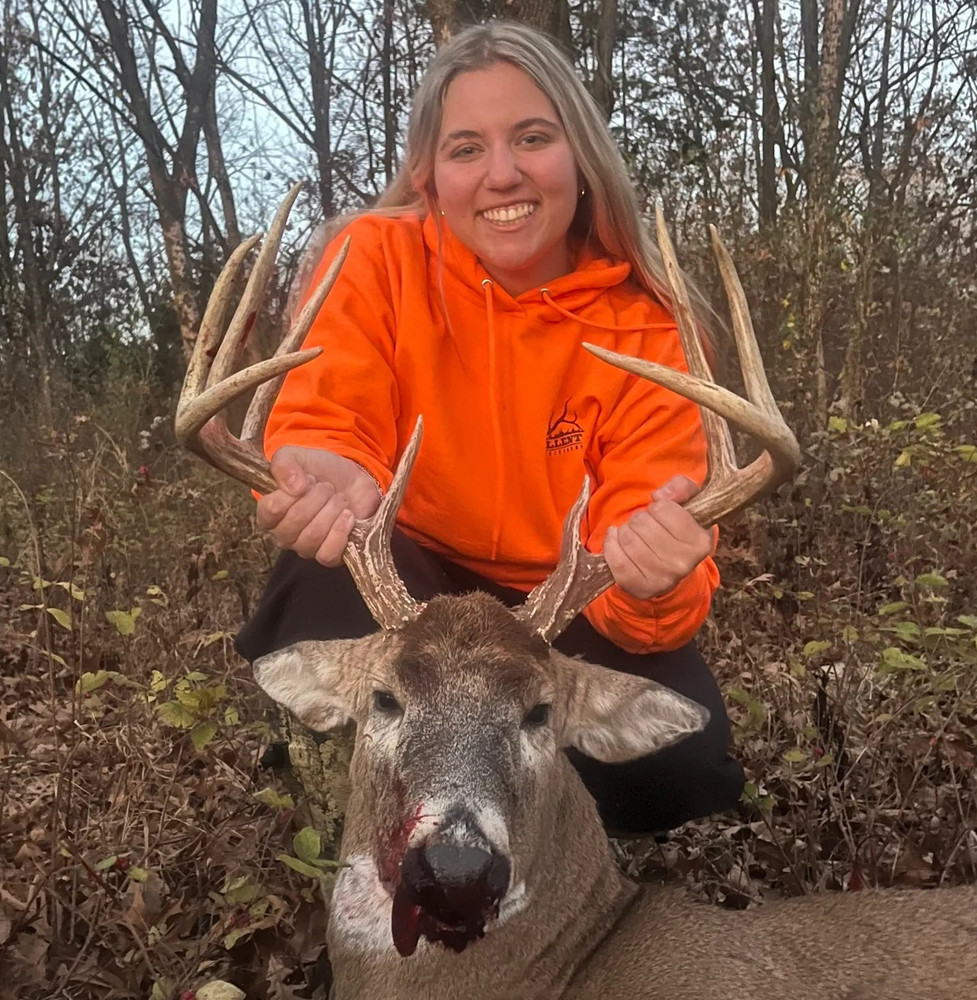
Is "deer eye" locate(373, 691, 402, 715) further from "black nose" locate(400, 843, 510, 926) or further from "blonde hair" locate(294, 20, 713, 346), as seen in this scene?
"blonde hair" locate(294, 20, 713, 346)

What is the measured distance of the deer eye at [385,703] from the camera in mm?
2215

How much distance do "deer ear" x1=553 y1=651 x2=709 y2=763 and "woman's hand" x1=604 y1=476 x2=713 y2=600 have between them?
0.74ft

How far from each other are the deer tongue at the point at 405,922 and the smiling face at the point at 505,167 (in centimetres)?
176

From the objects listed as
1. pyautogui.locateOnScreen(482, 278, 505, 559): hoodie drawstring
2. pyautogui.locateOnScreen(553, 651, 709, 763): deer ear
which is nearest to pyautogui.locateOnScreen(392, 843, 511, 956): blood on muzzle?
pyautogui.locateOnScreen(553, 651, 709, 763): deer ear

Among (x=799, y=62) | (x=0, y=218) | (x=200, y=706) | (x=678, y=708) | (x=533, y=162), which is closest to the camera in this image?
(x=678, y=708)

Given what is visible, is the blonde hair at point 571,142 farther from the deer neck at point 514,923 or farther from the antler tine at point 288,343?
the deer neck at point 514,923

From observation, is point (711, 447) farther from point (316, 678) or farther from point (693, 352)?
point (316, 678)

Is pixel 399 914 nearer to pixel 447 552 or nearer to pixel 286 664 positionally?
pixel 286 664

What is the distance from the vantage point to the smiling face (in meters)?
2.90

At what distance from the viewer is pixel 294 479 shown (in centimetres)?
242

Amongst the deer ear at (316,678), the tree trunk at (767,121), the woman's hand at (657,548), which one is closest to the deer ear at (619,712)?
the woman's hand at (657,548)

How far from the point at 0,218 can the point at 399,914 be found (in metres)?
13.3

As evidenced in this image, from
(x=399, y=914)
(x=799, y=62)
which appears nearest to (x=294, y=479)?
(x=399, y=914)

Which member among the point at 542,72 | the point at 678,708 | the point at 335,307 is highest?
the point at 542,72
